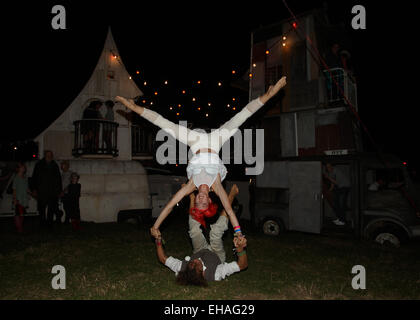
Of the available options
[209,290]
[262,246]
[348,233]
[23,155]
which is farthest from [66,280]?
[23,155]

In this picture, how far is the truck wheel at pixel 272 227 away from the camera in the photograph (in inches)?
377

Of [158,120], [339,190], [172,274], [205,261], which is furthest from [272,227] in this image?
[158,120]

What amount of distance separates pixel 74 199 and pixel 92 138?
4.88 metres

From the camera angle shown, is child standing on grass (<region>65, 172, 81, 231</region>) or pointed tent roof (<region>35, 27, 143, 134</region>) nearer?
child standing on grass (<region>65, 172, 81, 231</region>)

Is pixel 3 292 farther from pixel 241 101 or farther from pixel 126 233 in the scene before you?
pixel 241 101

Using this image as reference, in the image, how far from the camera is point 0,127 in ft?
47.0

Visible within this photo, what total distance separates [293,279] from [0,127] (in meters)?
15.4

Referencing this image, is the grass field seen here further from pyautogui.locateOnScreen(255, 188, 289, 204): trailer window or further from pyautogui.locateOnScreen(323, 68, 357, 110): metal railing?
pyautogui.locateOnScreen(323, 68, 357, 110): metal railing

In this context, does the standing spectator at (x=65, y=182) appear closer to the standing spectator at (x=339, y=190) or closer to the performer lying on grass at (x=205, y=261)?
the performer lying on grass at (x=205, y=261)

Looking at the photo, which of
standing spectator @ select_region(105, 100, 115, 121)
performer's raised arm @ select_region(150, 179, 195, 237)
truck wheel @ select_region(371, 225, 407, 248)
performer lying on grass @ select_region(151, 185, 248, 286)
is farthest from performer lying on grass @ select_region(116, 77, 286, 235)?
standing spectator @ select_region(105, 100, 115, 121)

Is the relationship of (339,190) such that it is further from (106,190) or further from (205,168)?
(106,190)

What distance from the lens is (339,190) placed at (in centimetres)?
914

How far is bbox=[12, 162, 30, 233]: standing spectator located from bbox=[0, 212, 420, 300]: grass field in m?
0.54

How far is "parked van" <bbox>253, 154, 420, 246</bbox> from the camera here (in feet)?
24.8
